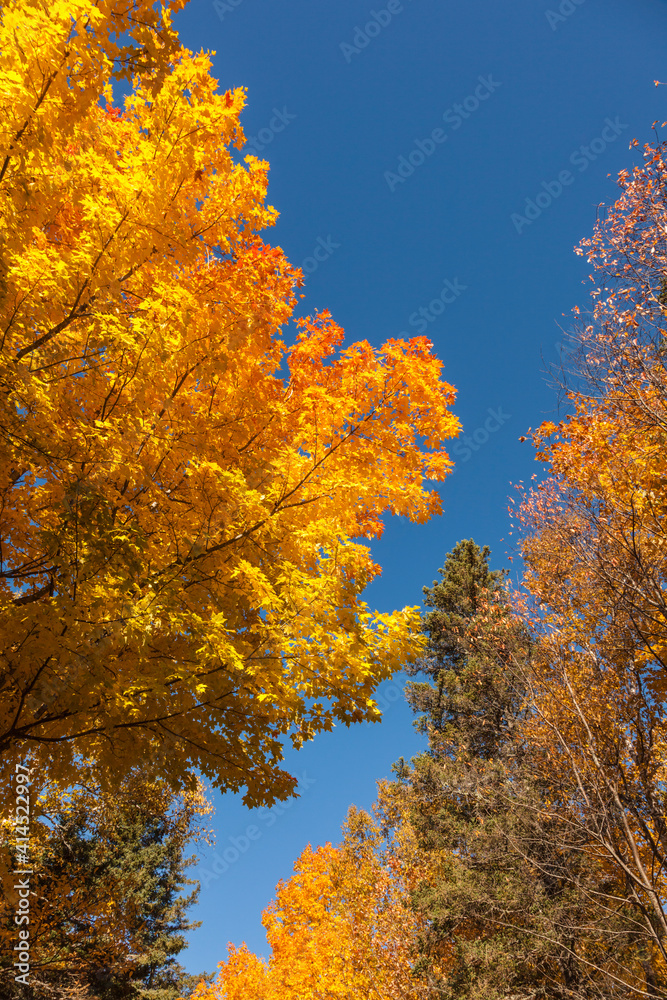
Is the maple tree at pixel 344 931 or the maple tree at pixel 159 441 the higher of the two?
the maple tree at pixel 159 441

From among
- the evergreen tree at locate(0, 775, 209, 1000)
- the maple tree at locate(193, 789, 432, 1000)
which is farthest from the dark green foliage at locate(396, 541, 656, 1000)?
the evergreen tree at locate(0, 775, 209, 1000)

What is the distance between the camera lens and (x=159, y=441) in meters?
3.96

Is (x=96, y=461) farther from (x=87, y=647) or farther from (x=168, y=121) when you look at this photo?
(x=168, y=121)

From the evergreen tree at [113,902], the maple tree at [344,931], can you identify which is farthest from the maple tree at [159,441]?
the maple tree at [344,931]

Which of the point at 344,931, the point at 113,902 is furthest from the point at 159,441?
the point at 344,931

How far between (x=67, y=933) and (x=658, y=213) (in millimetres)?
18777

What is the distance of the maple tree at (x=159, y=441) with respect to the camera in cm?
344

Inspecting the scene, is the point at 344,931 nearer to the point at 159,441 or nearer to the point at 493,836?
the point at 493,836

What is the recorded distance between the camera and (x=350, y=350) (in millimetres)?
5336

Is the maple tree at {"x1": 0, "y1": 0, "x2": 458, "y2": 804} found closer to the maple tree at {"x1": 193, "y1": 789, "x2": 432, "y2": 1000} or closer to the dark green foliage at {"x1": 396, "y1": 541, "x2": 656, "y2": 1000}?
the dark green foliage at {"x1": 396, "y1": 541, "x2": 656, "y2": 1000}

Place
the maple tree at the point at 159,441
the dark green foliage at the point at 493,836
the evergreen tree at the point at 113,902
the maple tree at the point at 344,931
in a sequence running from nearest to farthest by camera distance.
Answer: the maple tree at the point at 159,441 < the dark green foliage at the point at 493,836 < the evergreen tree at the point at 113,902 < the maple tree at the point at 344,931

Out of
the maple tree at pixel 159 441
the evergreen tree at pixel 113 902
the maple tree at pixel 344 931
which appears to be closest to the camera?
the maple tree at pixel 159 441

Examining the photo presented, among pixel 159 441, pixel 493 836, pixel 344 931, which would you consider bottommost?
pixel 344 931

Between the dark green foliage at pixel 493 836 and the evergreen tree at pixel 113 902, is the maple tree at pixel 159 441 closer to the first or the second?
the dark green foliage at pixel 493 836
